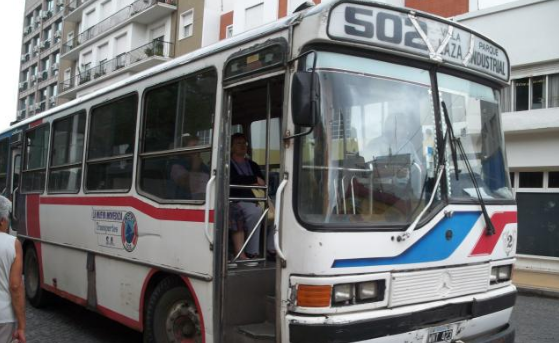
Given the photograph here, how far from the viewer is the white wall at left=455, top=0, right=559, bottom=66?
42.7 ft

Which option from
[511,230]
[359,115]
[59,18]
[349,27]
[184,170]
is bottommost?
[511,230]

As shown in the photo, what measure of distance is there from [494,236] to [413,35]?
66.6 inches

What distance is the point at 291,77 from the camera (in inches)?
139

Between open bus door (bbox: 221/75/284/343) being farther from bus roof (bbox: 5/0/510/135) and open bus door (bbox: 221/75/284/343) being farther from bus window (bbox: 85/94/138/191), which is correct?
bus window (bbox: 85/94/138/191)

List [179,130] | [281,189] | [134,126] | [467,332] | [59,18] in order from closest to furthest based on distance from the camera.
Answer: [281,189]
[467,332]
[179,130]
[134,126]
[59,18]

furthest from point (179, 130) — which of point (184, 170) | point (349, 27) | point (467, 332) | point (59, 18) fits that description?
point (59, 18)

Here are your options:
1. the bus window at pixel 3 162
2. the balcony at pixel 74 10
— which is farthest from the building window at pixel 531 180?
the balcony at pixel 74 10

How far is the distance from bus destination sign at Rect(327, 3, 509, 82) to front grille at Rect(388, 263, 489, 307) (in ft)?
5.12

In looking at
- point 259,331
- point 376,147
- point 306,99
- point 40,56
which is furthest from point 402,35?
point 40,56

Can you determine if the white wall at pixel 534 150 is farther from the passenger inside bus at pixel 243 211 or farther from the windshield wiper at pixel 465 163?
the passenger inside bus at pixel 243 211

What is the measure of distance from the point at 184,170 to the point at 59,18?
163 feet

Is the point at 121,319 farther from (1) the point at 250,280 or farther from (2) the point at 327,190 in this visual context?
(2) the point at 327,190

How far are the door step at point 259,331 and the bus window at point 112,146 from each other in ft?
6.76

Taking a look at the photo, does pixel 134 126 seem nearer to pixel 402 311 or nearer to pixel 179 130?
pixel 179 130
